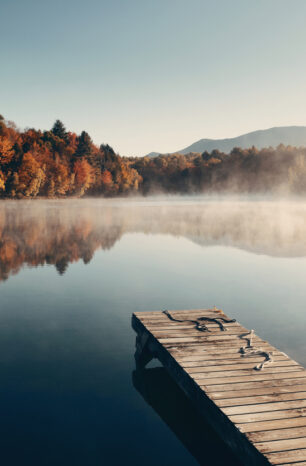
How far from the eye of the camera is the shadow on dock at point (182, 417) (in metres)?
6.92

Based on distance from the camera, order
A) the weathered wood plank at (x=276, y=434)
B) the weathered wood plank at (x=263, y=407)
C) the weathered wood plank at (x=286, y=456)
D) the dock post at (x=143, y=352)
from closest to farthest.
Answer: the weathered wood plank at (x=286, y=456) < the weathered wood plank at (x=276, y=434) < the weathered wood plank at (x=263, y=407) < the dock post at (x=143, y=352)

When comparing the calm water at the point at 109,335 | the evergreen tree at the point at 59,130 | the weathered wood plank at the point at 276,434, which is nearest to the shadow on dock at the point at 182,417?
the calm water at the point at 109,335

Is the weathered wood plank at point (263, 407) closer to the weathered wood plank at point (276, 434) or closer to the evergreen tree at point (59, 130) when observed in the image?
the weathered wood plank at point (276, 434)

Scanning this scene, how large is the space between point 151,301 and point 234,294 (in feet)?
12.0

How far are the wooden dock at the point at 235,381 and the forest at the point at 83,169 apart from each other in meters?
85.7

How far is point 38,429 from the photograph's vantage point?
7.30m

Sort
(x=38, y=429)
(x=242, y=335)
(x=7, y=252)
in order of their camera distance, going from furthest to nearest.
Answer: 1. (x=7, y=252)
2. (x=242, y=335)
3. (x=38, y=429)

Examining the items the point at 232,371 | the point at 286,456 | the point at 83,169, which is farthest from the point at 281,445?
the point at 83,169

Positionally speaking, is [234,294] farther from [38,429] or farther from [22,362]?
[38,429]

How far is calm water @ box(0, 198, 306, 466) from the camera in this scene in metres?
7.08

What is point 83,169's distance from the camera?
131750mm

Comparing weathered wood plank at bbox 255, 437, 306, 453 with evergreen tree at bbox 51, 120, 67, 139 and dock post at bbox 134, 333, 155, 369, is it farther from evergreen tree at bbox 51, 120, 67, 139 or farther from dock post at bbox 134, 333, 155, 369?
evergreen tree at bbox 51, 120, 67, 139

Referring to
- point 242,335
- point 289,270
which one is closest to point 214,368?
point 242,335

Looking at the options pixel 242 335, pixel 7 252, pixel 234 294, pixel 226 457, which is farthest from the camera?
pixel 7 252
